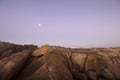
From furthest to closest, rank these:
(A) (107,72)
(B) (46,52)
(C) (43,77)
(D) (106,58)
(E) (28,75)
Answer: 1. (D) (106,58)
2. (A) (107,72)
3. (B) (46,52)
4. (E) (28,75)
5. (C) (43,77)

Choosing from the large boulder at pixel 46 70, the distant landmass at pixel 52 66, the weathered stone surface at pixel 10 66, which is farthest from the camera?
the distant landmass at pixel 52 66

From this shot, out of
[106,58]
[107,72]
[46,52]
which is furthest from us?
[106,58]

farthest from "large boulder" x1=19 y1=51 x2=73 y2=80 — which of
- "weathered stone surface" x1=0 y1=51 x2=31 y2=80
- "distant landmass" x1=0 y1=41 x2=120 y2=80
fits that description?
"weathered stone surface" x1=0 y1=51 x2=31 y2=80

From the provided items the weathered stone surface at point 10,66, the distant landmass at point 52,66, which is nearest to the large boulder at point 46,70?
the distant landmass at point 52,66

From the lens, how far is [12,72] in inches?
Answer: 829

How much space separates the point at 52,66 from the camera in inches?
868

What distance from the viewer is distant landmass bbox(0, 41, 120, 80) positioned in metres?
20.9

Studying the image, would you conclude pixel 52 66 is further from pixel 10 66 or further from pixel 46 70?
pixel 10 66

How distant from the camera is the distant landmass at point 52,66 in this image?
20922 millimetres

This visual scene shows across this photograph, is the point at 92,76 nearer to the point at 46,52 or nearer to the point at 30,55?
the point at 46,52

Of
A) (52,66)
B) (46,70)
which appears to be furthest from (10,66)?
(52,66)

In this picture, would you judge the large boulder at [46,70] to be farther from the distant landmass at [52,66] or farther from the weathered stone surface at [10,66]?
the weathered stone surface at [10,66]

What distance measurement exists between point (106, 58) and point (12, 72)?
26265mm

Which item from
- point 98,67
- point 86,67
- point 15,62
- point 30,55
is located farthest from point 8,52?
point 98,67
